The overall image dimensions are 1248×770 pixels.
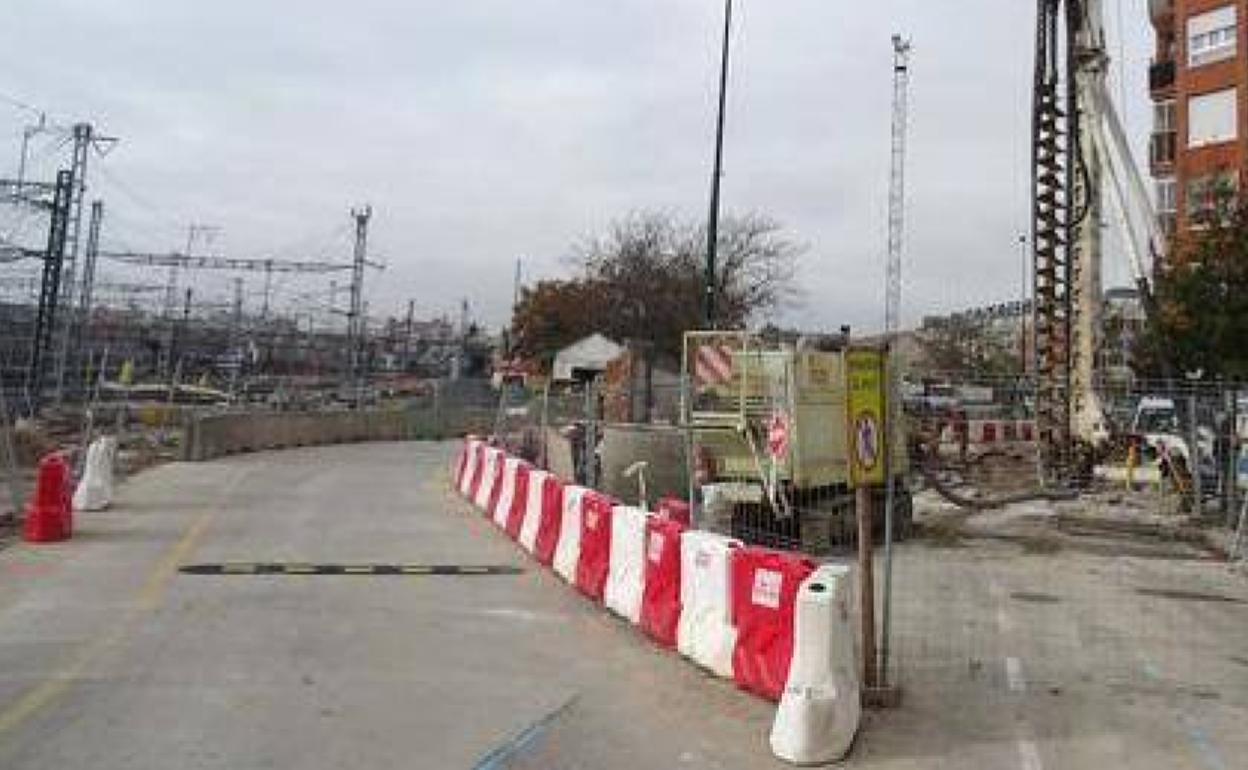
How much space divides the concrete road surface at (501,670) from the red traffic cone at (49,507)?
2.01 ft

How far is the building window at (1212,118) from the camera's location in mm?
50969

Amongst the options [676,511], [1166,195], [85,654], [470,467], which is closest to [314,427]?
[470,467]

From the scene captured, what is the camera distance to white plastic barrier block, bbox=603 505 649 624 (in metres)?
12.4

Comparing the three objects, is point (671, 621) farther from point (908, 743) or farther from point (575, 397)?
point (575, 397)

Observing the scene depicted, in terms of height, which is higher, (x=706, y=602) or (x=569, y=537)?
(x=569, y=537)

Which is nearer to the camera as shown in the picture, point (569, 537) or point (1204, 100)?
point (569, 537)

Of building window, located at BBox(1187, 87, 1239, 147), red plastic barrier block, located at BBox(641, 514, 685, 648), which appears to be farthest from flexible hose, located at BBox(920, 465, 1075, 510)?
building window, located at BBox(1187, 87, 1239, 147)

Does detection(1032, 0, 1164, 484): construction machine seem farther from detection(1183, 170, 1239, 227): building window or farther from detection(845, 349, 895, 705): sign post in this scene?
detection(845, 349, 895, 705): sign post

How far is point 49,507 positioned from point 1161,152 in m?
48.7

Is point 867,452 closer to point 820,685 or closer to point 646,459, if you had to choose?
point 820,685

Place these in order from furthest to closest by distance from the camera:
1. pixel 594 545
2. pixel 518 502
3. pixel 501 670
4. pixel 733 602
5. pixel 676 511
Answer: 1. pixel 518 502
2. pixel 676 511
3. pixel 594 545
4. pixel 501 670
5. pixel 733 602

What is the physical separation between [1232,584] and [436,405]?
4057 cm

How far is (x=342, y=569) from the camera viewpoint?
616 inches

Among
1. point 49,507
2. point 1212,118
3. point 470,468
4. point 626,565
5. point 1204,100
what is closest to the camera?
point 626,565
